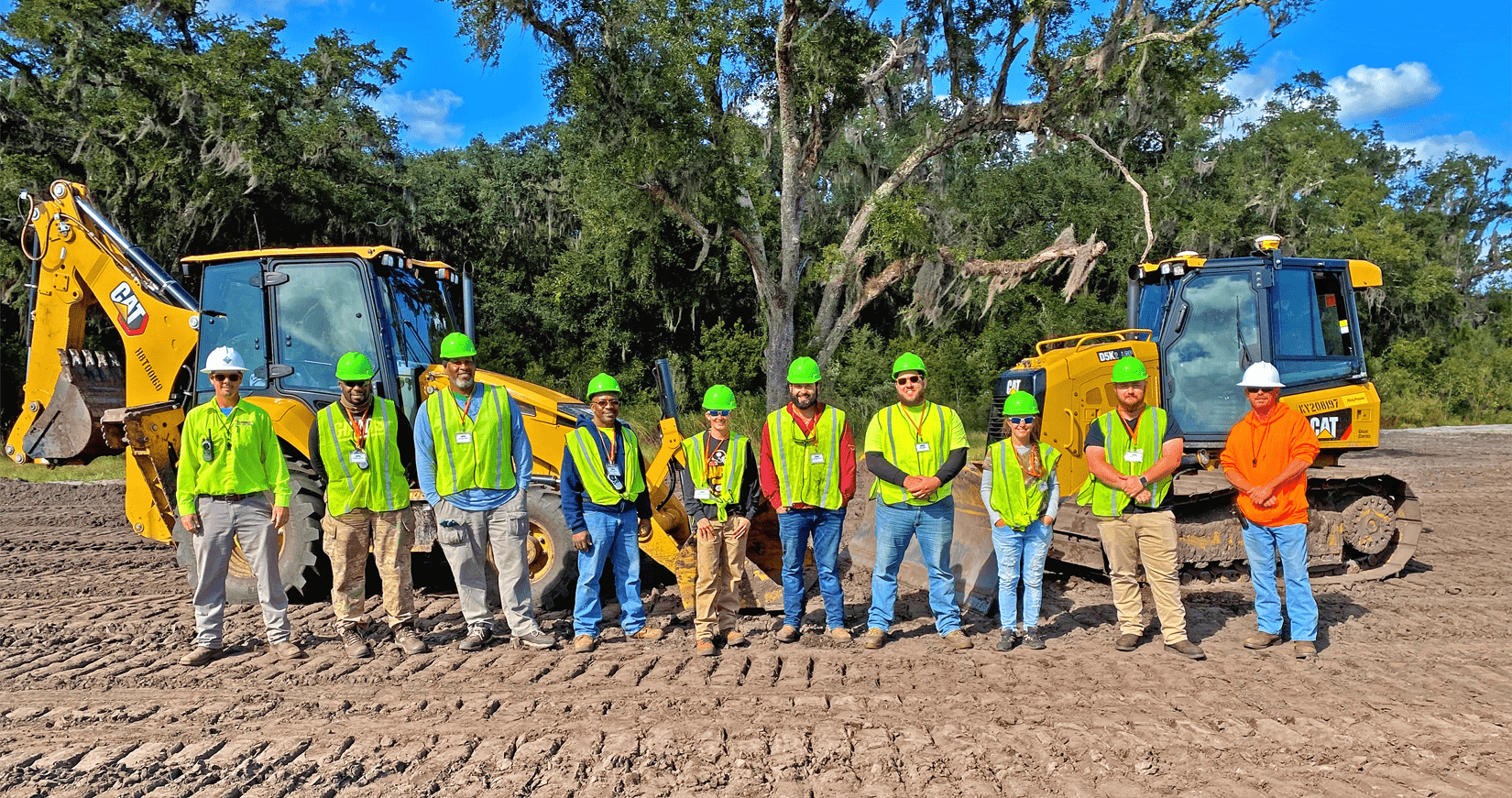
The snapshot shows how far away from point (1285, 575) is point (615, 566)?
13.2ft

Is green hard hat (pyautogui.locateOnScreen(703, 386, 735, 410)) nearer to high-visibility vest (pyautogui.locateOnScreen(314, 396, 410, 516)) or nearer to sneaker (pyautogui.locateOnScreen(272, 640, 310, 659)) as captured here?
high-visibility vest (pyautogui.locateOnScreen(314, 396, 410, 516))

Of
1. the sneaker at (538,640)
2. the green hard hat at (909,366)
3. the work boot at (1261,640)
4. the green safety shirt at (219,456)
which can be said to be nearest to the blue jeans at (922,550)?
the green hard hat at (909,366)

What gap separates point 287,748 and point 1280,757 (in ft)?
14.4

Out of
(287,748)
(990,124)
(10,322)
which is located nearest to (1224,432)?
(287,748)

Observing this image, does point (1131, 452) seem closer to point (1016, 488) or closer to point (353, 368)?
point (1016, 488)

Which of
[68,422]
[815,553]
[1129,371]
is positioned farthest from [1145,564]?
[68,422]

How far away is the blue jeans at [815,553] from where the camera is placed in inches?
229

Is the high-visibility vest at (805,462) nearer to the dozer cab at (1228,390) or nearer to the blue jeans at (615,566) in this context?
the blue jeans at (615,566)

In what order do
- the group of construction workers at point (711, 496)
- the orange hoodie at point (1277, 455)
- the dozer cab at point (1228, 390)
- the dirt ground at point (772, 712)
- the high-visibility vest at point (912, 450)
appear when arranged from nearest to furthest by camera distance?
the dirt ground at point (772, 712) < the orange hoodie at point (1277, 455) < the group of construction workers at point (711, 496) < the high-visibility vest at point (912, 450) < the dozer cab at point (1228, 390)

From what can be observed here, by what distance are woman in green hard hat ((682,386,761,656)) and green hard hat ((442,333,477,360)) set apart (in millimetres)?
1449

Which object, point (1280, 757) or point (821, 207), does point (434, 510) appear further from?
point (821, 207)

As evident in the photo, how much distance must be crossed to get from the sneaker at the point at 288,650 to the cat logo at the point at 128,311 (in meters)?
3.03

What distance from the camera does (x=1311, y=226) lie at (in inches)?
1187

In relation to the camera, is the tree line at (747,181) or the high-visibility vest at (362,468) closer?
the high-visibility vest at (362,468)
